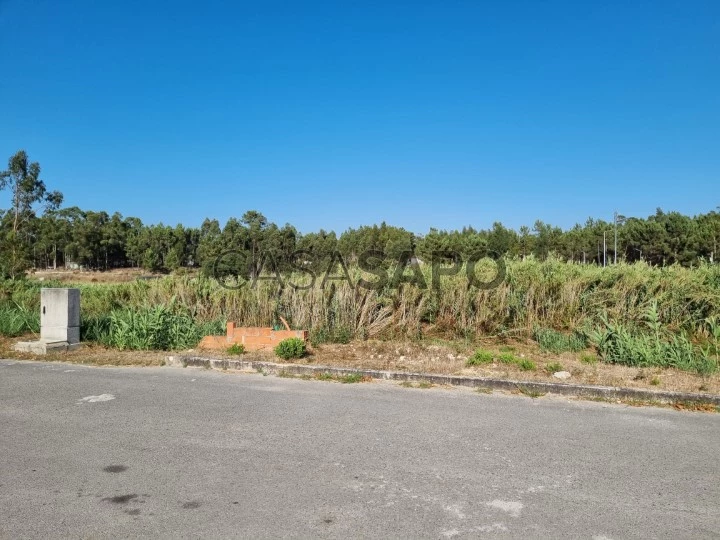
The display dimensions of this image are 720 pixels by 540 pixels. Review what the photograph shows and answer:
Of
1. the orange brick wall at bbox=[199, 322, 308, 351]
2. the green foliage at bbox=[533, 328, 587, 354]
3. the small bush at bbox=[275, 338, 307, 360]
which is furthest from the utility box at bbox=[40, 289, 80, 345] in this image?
the green foliage at bbox=[533, 328, 587, 354]

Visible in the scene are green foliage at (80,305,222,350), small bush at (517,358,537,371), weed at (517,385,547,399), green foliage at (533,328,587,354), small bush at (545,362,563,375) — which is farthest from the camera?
green foliage at (80,305,222,350)

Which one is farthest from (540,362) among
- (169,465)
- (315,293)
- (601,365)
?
(169,465)

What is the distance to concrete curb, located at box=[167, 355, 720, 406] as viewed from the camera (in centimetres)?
610

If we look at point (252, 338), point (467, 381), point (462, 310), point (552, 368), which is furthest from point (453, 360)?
point (252, 338)

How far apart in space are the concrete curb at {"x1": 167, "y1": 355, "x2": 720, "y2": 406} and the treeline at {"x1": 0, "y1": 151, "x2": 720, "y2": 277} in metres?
28.5

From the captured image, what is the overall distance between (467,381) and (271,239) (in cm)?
5180

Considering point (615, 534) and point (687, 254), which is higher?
point (687, 254)

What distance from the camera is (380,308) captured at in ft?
35.6

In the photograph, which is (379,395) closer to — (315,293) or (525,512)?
(525,512)

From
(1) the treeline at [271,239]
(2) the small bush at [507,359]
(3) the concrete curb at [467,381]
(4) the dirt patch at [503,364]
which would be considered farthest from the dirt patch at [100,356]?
(1) the treeline at [271,239]

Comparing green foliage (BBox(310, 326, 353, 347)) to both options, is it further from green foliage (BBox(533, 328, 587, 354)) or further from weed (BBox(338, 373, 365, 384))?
green foliage (BBox(533, 328, 587, 354))

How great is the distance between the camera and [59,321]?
9805mm

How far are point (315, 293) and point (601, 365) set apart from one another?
18.7 ft

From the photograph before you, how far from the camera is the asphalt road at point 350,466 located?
321cm
